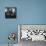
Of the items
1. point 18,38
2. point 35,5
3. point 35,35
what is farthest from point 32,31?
point 35,5

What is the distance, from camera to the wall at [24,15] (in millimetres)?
3938

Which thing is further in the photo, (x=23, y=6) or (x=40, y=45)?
(x=23, y=6)

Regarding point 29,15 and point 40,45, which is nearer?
point 40,45

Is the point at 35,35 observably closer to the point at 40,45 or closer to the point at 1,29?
the point at 40,45

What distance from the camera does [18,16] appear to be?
→ 3.96 m

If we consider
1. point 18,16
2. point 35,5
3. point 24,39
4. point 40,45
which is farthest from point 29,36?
point 35,5

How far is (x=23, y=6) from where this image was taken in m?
3.95

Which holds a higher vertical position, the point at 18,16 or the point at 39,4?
the point at 39,4

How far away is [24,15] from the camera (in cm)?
396

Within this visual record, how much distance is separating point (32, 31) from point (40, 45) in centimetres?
47

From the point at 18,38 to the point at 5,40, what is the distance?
0.42 meters

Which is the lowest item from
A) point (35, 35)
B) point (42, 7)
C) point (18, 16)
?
point (35, 35)

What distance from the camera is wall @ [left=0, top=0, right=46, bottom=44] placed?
12.9ft

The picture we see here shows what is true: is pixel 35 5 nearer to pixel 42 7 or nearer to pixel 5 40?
pixel 42 7
